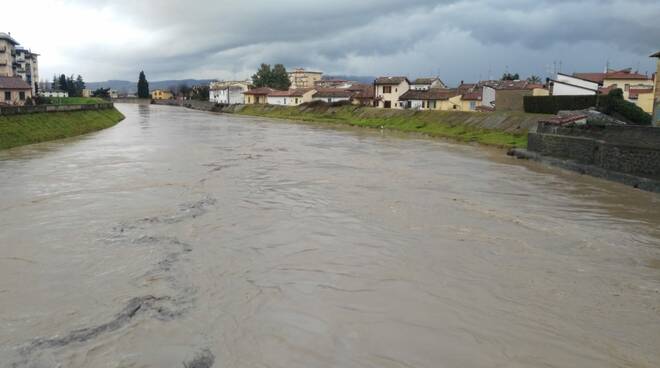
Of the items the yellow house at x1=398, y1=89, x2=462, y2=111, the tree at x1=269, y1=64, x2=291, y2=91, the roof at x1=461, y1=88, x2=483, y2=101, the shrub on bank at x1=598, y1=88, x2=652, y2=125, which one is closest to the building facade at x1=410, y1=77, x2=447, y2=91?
the yellow house at x1=398, y1=89, x2=462, y2=111

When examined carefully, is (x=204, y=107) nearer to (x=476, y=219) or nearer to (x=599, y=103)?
(x=599, y=103)

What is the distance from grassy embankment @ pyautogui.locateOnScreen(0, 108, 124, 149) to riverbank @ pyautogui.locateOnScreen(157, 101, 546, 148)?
82.6 ft

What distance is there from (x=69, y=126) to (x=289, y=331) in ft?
118

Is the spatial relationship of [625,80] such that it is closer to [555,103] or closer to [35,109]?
[555,103]

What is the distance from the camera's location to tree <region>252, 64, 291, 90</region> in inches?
4134

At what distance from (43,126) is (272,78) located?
2966 inches

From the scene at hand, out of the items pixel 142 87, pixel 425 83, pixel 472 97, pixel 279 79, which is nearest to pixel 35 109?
pixel 472 97

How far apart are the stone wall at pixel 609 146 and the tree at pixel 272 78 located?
276ft

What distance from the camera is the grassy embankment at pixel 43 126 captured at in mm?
27547

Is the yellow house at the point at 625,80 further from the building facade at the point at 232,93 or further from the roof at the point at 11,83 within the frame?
the building facade at the point at 232,93

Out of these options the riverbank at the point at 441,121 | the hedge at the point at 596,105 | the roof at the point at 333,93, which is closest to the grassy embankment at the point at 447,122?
the riverbank at the point at 441,121

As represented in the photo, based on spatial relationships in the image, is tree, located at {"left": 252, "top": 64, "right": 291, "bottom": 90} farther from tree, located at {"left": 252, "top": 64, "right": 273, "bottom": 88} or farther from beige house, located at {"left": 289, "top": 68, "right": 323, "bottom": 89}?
beige house, located at {"left": 289, "top": 68, "right": 323, "bottom": 89}

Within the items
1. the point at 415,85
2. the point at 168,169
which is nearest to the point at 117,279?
the point at 168,169

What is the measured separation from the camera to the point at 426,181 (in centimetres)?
1836
